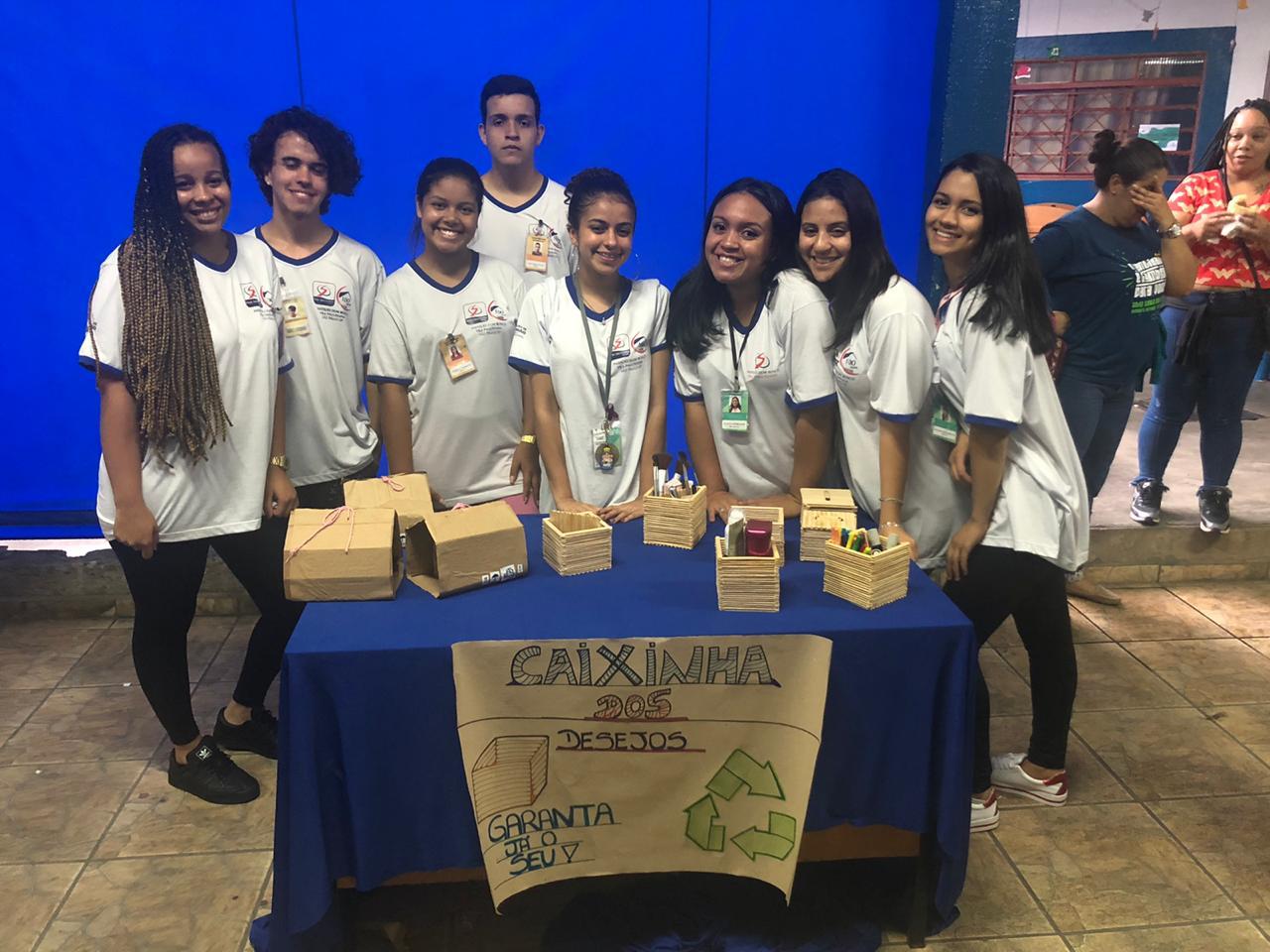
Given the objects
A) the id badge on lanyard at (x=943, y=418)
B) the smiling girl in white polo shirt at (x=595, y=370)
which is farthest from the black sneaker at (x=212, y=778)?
the id badge on lanyard at (x=943, y=418)

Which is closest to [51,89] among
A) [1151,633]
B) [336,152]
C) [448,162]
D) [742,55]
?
[336,152]

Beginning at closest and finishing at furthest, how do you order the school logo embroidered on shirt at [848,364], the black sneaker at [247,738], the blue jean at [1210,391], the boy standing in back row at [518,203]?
the school logo embroidered on shirt at [848,364], the black sneaker at [247,738], the boy standing in back row at [518,203], the blue jean at [1210,391]

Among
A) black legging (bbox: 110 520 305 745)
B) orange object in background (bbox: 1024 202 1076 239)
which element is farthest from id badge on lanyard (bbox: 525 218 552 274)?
orange object in background (bbox: 1024 202 1076 239)

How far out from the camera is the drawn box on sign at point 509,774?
5.48 ft

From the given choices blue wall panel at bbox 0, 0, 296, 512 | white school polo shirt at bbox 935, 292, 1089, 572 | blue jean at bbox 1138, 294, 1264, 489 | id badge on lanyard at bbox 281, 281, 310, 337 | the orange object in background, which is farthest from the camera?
the orange object in background

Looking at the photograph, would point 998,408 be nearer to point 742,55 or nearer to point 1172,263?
point 1172,263

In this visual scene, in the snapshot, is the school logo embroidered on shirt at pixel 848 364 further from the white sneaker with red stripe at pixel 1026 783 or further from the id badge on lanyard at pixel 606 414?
the white sneaker with red stripe at pixel 1026 783

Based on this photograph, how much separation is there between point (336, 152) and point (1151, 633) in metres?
2.94

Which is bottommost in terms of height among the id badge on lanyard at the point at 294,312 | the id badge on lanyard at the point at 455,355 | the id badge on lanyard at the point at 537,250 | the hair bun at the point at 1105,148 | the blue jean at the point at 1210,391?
the blue jean at the point at 1210,391

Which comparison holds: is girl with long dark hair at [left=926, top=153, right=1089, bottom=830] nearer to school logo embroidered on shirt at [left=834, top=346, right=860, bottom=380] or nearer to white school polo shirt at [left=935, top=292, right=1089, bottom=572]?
white school polo shirt at [left=935, top=292, right=1089, bottom=572]

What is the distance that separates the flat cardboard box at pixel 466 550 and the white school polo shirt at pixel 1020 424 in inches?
36.6

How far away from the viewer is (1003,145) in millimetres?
3189

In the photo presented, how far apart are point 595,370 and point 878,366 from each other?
0.67m

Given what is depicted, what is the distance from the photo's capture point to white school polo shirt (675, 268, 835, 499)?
86.5 inches
